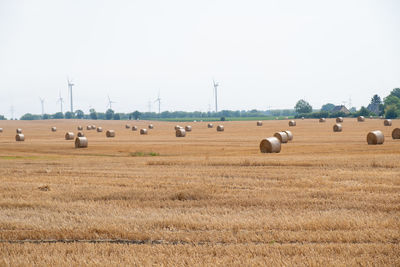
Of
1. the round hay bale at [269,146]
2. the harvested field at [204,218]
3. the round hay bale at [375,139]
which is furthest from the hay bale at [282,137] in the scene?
the harvested field at [204,218]

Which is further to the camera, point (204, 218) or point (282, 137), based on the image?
point (282, 137)

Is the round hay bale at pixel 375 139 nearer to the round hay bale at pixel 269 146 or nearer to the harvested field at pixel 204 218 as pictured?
the round hay bale at pixel 269 146

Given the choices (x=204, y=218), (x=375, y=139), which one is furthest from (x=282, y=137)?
(x=204, y=218)

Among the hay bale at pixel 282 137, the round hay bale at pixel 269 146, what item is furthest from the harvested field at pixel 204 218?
the hay bale at pixel 282 137

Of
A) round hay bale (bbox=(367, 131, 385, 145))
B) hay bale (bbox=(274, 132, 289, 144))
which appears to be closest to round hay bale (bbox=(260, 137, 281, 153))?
round hay bale (bbox=(367, 131, 385, 145))

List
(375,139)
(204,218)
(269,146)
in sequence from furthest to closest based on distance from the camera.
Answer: (375,139) → (269,146) → (204,218)

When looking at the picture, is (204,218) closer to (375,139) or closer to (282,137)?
(375,139)

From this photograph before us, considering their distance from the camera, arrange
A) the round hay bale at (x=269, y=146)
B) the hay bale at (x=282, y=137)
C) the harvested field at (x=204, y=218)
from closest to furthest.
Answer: the harvested field at (x=204, y=218) → the round hay bale at (x=269, y=146) → the hay bale at (x=282, y=137)

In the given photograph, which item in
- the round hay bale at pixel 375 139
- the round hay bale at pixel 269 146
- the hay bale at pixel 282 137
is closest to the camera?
the round hay bale at pixel 269 146

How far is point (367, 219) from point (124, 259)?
18.3 feet

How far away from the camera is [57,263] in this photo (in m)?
Result: 8.62

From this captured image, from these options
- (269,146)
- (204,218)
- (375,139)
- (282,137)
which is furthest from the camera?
(282,137)

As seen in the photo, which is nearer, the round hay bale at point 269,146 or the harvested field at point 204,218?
the harvested field at point 204,218

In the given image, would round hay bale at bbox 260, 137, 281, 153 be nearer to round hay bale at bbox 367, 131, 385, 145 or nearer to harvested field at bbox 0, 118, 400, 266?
round hay bale at bbox 367, 131, 385, 145
